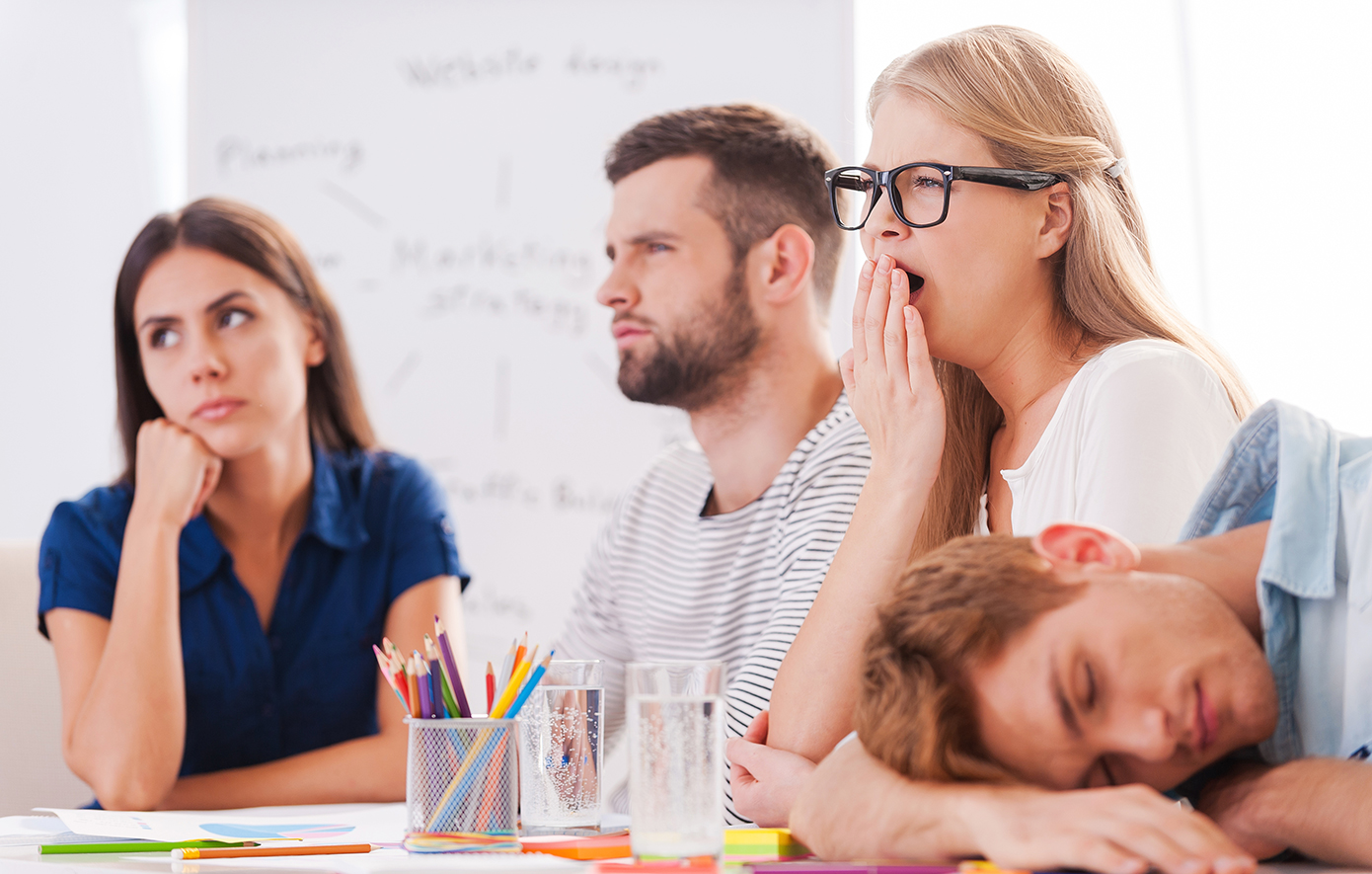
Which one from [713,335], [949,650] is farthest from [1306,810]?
[713,335]

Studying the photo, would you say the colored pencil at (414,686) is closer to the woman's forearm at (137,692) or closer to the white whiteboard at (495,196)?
the woman's forearm at (137,692)

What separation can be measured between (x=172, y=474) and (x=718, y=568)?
87cm

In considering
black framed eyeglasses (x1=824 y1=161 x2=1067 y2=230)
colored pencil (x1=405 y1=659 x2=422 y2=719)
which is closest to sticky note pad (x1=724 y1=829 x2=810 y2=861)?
colored pencil (x1=405 y1=659 x2=422 y2=719)

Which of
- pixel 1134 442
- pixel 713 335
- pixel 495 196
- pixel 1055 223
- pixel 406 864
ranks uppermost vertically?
pixel 495 196

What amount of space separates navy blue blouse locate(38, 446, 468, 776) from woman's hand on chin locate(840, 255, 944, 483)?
87 centimetres

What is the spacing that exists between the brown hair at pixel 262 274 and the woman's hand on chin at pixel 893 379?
3.50 feet

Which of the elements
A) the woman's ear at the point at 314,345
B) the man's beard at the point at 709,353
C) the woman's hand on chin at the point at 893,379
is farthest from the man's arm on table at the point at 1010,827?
the woman's ear at the point at 314,345

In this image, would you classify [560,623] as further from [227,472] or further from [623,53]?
[623,53]

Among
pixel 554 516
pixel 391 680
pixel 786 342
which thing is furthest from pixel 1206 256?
pixel 391 680

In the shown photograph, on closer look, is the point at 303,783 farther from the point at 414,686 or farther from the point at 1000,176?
the point at 1000,176

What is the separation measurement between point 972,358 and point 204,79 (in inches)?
101

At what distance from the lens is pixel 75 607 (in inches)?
66.3

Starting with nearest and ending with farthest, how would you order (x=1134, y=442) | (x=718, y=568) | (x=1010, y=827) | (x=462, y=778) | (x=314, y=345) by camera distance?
(x=1010, y=827), (x=462, y=778), (x=1134, y=442), (x=718, y=568), (x=314, y=345)

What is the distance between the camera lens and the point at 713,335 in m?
1.78
